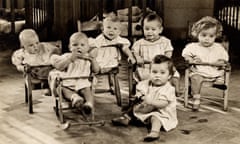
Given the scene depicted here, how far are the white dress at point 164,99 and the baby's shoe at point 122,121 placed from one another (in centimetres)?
9

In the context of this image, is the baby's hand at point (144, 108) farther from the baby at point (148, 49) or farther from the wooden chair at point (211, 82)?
the wooden chair at point (211, 82)

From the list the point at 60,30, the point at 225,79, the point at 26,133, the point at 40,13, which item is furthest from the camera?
the point at 60,30

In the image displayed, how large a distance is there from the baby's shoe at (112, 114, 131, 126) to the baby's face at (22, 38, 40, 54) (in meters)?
1.01

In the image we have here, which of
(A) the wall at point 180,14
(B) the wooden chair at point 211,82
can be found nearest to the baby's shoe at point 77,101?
(B) the wooden chair at point 211,82

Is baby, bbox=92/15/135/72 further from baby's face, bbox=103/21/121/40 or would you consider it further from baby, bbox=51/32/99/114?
baby, bbox=51/32/99/114

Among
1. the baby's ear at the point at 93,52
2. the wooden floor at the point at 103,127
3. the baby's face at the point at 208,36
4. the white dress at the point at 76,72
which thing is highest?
the baby's face at the point at 208,36

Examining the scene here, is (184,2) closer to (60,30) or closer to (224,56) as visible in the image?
(60,30)

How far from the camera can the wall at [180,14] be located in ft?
25.0

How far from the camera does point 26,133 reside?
11.2 feet

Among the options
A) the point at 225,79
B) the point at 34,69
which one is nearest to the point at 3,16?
the point at 34,69

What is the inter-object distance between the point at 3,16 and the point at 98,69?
132 inches

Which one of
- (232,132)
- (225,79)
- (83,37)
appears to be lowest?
(232,132)

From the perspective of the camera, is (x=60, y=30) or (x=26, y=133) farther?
(x=60, y=30)

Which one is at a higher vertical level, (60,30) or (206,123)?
(60,30)
